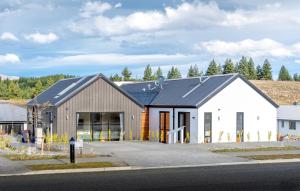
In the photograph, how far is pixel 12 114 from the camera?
161 feet

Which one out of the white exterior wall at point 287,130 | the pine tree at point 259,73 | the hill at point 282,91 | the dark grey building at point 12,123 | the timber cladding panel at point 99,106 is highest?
the pine tree at point 259,73

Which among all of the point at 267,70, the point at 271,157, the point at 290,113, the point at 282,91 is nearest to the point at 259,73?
the point at 267,70

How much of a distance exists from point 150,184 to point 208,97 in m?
18.9

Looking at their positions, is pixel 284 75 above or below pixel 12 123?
above

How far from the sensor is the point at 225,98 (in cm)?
3603

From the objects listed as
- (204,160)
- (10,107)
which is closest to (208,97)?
(204,160)

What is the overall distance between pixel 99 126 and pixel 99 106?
1546mm

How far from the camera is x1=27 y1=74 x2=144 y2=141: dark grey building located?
35.7 m

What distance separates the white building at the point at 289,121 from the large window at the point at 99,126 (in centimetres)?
2625

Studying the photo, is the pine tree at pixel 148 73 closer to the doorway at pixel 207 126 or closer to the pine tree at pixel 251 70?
the pine tree at pixel 251 70

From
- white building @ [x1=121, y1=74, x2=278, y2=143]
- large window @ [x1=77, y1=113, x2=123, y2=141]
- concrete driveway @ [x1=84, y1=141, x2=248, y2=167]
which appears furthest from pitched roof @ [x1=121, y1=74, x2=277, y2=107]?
concrete driveway @ [x1=84, y1=141, x2=248, y2=167]

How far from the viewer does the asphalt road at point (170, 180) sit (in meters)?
16.0

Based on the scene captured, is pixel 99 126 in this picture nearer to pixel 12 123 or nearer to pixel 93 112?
pixel 93 112

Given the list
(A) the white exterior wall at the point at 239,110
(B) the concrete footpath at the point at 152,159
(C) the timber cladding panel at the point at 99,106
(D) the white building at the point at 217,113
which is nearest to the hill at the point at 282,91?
(A) the white exterior wall at the point at 239,110
